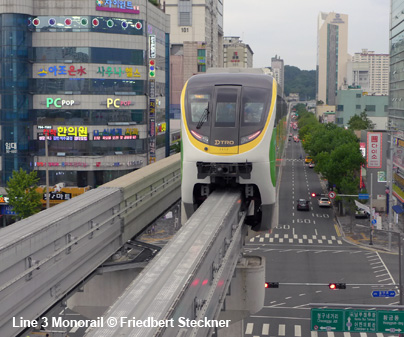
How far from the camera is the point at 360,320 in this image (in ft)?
90.0

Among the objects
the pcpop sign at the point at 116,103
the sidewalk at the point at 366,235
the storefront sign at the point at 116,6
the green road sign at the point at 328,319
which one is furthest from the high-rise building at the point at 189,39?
the green road sign at the point at 328,319

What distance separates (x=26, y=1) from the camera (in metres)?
67.2

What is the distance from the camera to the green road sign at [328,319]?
27.6 m

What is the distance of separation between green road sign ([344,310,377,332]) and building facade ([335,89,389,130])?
141 meters

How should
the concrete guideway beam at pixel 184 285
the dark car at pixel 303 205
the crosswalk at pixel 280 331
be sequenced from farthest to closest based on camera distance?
the dark car at pixel 303 205, the crosswalk at pixel 280 331, the concrete guideway beam at pixel 184 285

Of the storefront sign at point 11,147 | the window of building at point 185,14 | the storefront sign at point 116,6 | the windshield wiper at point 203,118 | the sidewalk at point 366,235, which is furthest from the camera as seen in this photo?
the window of building at point 185,14

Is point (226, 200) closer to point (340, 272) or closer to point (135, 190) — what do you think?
point (135, 190)

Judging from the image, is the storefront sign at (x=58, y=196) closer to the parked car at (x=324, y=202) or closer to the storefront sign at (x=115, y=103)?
the storefront sign at (x=115, y=103)

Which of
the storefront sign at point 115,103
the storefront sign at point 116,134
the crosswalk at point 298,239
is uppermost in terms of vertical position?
the storefront sign at point 115,103

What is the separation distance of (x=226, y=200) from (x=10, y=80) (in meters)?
49.3

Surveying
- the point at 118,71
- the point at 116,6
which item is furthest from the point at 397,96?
the point at 116,6

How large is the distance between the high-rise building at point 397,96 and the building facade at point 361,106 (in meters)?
64.9

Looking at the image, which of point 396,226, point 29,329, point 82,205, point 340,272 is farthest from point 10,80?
point 29,329

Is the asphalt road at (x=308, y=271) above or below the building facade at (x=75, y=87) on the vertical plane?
below
